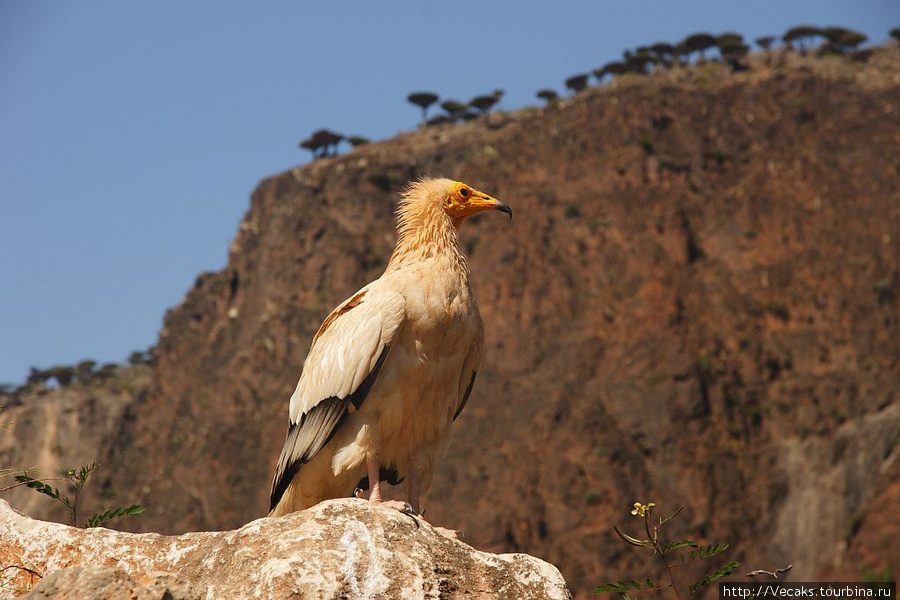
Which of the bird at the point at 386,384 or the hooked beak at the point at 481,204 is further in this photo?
the hooked beak at the point at 481,204

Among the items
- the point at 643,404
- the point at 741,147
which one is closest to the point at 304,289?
the point at 643,404

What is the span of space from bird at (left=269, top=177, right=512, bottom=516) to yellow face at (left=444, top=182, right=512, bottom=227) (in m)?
0.59

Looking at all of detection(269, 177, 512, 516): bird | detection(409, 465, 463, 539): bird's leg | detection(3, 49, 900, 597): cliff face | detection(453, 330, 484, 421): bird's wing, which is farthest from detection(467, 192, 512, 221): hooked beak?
detection(3, 49, 900, 597): cliff face

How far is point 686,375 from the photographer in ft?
243

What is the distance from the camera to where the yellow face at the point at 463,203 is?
1058 centimetres

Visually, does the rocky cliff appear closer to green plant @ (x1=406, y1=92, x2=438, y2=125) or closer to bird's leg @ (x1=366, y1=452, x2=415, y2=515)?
bird's leg @ (x1=366, y1=452, x2=415, y2=515)

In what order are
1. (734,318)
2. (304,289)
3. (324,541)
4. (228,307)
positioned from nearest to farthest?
(324,541)
(734,318)
(304,289)
(228,307)

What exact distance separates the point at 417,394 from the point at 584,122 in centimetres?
7964

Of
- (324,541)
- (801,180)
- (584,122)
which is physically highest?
(584,122)

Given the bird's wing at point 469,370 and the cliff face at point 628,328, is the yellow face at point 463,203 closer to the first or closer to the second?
the bird's wing at point 469,370

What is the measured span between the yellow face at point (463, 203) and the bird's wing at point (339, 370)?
123cm

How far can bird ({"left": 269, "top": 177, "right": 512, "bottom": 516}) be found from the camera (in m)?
9.24

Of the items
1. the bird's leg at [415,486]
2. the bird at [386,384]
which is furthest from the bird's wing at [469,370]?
the bird's leg at [415,486]

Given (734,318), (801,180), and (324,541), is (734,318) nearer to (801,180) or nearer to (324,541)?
(801,180)
